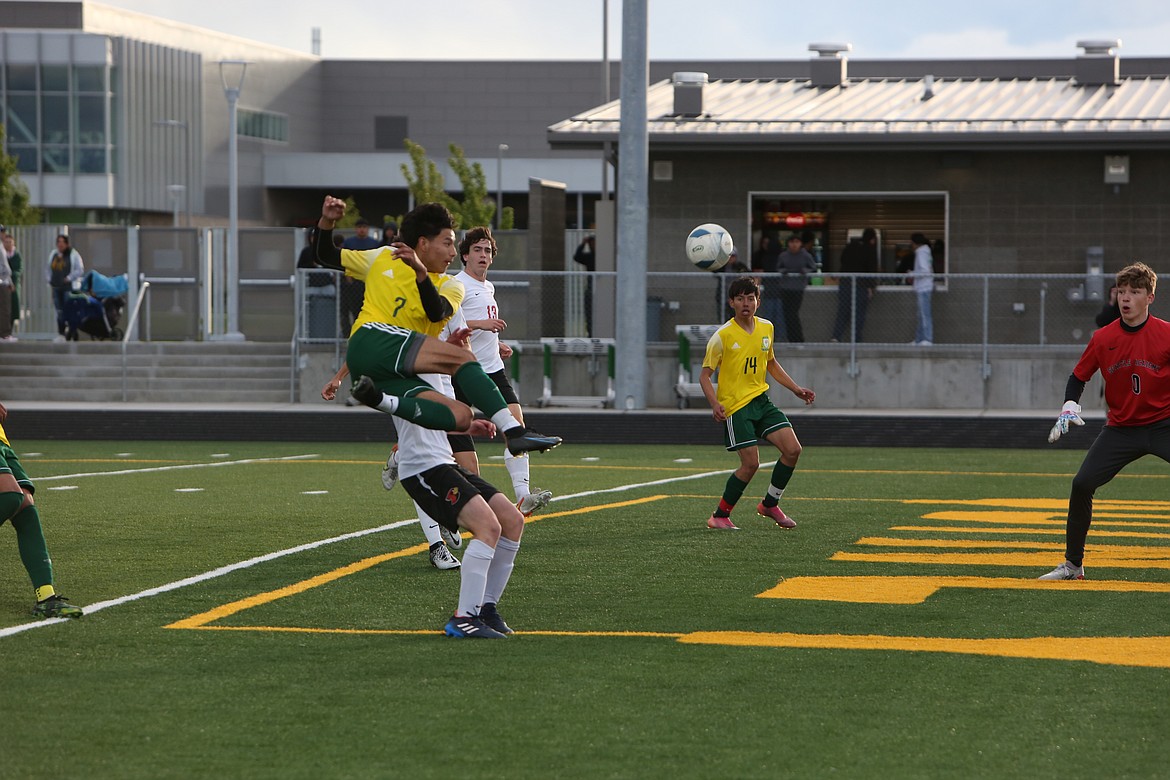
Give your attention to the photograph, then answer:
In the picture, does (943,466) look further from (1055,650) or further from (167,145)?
(167,145)

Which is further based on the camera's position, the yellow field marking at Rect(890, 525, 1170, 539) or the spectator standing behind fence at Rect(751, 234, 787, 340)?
the spectator standing behind fence at Rect(751, 234, 787, 340)

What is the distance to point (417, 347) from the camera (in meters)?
7.47

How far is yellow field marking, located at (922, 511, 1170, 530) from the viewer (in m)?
12.3

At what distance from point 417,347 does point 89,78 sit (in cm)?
5551

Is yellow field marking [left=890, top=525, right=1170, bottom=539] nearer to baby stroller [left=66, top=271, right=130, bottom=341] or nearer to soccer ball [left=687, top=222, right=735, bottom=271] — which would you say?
soccer ball [left=687, top=222, right=735, bottom=271]

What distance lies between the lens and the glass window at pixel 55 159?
2311 inches

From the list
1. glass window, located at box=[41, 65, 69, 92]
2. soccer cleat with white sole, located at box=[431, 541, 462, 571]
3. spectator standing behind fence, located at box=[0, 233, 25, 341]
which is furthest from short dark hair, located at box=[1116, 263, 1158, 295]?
glass window, located at box=[41, 65, 69, 92]

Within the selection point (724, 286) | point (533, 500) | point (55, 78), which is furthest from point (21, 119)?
point (533, 500)

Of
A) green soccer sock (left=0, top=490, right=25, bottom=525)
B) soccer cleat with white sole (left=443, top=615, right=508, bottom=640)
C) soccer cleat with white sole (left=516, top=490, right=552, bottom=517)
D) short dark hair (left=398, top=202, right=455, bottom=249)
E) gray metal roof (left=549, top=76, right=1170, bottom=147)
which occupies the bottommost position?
soccer cleat with white sole (left=443, top=615, right=508, bottom=640)

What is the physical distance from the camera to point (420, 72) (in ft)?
259

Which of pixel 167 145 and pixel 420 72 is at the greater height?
→ pixel 420 72

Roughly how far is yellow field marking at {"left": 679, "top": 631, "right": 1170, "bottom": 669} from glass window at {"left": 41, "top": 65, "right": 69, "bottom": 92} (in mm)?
55887

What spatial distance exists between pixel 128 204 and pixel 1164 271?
143 feet

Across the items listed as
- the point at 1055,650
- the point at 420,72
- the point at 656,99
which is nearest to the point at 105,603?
the point at 1055,650
